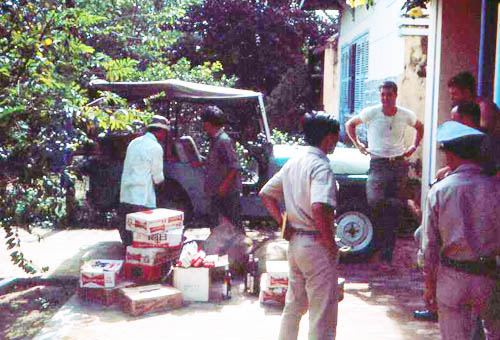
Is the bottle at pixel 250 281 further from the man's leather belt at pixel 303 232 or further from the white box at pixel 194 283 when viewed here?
the man's leather belt at pixel 303 232

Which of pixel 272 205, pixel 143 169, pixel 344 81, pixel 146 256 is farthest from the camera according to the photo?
pixel 344 81

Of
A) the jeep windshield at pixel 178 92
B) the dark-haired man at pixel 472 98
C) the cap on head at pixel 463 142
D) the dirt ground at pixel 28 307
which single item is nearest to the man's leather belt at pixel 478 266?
the cap on head at pixel 463 142

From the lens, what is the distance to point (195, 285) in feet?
23.7

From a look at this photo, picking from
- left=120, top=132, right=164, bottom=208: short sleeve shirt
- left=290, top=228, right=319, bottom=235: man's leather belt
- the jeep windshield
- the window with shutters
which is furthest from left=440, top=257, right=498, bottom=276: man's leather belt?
the window with shutters

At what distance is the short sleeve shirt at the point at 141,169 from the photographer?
319 inches

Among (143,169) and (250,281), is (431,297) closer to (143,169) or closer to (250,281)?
(250,281)

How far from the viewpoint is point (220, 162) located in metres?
8.26

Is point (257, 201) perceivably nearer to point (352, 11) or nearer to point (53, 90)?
point (53, 90)

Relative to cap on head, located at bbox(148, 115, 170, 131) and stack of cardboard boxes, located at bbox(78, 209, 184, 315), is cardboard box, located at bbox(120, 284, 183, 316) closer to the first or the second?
stack of cardboard boxes, located at bbox(78, 209, 184, 315)

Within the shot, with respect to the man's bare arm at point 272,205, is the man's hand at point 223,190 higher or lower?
lower

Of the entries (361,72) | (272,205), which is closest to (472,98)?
(272,205)

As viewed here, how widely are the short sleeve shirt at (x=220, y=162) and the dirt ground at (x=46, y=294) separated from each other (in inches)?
69.5

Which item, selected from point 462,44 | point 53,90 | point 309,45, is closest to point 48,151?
point 53,90

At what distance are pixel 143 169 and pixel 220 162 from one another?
86cm
